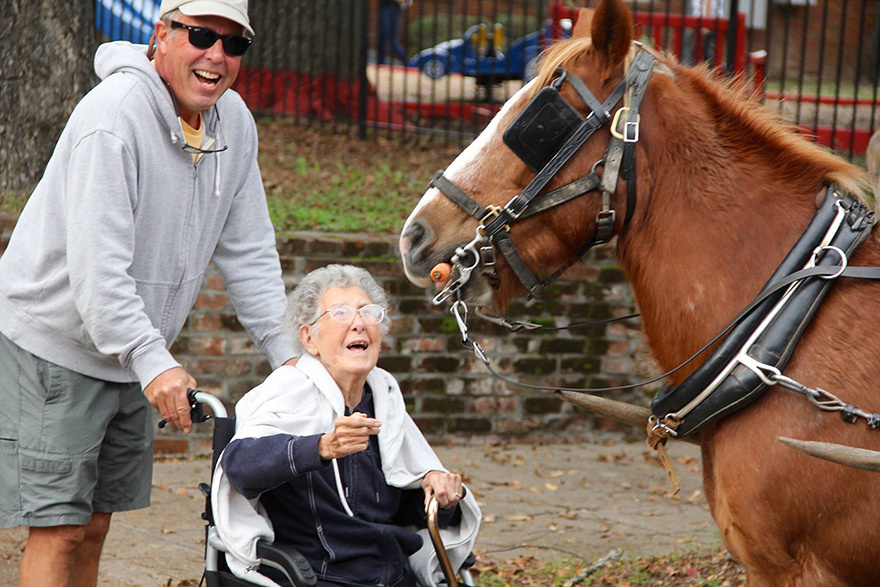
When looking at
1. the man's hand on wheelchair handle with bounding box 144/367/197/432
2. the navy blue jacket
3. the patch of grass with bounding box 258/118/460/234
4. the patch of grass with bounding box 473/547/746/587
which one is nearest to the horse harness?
the navy blue jacket

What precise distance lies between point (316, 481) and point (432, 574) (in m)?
0.46

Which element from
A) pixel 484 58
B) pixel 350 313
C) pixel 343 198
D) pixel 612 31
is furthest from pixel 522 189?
pixel 484 58

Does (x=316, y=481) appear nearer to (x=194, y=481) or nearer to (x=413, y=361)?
(x=194, y=481)

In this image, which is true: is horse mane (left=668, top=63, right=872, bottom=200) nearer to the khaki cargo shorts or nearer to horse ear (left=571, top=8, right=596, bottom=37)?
horse ear (left=571, top=8, right=596, bottom=37)

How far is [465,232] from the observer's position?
2688 millimetres

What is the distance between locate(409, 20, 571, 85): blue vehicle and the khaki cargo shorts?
5.77m

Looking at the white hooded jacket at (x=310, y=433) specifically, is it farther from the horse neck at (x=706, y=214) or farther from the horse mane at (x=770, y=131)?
the horse mane at (x=770, y=131)

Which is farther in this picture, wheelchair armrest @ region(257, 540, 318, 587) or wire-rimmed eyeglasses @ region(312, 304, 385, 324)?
wire-rimmed eyeglasses @ region(312, 304, 385, 324)

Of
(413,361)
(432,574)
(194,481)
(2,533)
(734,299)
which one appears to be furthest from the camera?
(413,361)

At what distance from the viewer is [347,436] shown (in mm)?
2566

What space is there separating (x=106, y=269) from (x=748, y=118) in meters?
1.75

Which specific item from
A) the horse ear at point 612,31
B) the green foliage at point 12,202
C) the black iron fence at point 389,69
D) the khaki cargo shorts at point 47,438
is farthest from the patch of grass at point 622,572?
the black iron fence at point 389,69

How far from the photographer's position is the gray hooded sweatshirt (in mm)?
2766

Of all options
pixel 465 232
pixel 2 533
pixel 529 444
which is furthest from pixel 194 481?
pixel 465 232
